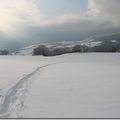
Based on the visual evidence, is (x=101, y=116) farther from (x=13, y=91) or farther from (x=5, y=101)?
(x=13, y=91)

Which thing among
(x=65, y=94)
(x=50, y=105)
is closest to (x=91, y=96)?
(x=65, y=94)

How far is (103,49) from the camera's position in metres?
96.2

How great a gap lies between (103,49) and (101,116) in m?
90.0

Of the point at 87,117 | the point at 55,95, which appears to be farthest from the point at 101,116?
the point at 55,95

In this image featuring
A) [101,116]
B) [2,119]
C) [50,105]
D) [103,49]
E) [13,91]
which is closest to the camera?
[2,119]

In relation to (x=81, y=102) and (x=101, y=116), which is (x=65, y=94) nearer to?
(x=81, y=102)

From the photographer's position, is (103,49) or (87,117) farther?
(103,49)

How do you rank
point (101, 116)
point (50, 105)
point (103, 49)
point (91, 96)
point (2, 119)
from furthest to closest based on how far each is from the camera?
point (103, 49) → point (91, 96) → point (50, 105) → point (101, 116) → point (2, 119)

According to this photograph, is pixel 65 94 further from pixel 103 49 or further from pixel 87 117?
pixel 103 49

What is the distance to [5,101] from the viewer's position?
934 centimetres

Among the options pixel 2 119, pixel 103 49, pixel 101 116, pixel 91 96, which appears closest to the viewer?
pixel 2 119

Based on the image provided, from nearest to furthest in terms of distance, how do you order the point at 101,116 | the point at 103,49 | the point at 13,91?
1. the point at 101,116
2. the point at 13,91
3. the point at 103,49

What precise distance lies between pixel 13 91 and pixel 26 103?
2.66 meters

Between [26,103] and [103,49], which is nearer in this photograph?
[26,103]
